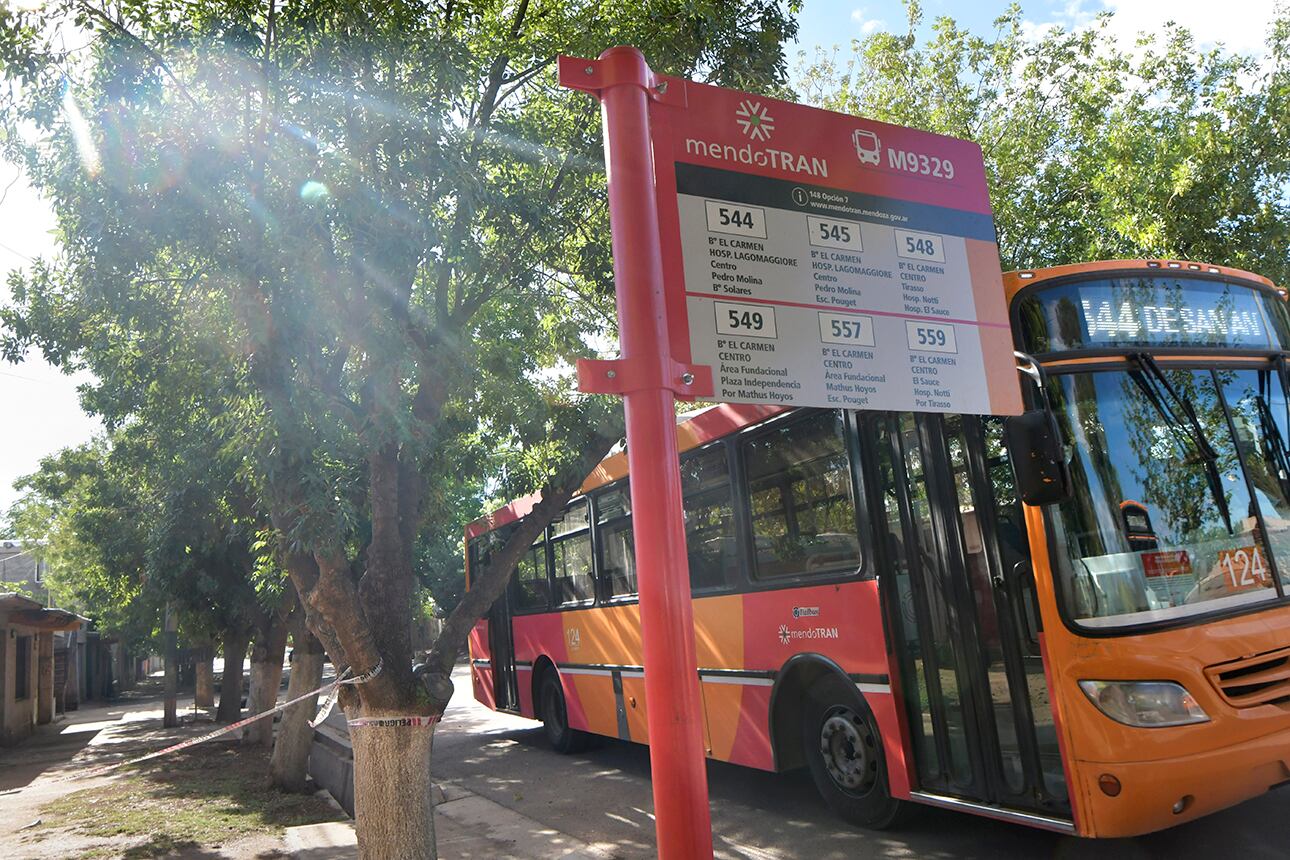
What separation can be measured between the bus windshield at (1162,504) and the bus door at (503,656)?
29.1ft

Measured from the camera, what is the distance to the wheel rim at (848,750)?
21.0ft

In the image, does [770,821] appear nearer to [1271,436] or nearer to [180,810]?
[1271,436]

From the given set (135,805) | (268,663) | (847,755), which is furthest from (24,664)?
(847,755)

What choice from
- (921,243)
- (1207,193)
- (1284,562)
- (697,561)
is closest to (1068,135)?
(1207,193)

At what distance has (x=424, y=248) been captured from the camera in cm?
637

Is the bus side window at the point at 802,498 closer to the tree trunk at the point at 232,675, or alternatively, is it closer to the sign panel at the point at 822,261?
the sign panel at the point at 822,261

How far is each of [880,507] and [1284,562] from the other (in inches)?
86.8

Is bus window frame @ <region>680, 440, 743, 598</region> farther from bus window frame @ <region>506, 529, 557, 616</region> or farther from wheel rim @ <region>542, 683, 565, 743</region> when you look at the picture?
wheel rim @ <region>542, 683, 565, 743</region>

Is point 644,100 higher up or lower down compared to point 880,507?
higher up

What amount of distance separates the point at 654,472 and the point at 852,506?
4.16m

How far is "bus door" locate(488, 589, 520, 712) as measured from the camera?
1266 centimetres

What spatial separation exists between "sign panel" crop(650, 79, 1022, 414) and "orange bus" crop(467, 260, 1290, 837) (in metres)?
0.95

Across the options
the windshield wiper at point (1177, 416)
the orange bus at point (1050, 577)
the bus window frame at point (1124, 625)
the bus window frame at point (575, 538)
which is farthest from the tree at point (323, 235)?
the windshield wiper at point (1177, 416)

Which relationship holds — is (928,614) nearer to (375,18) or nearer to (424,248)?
(424,248)
